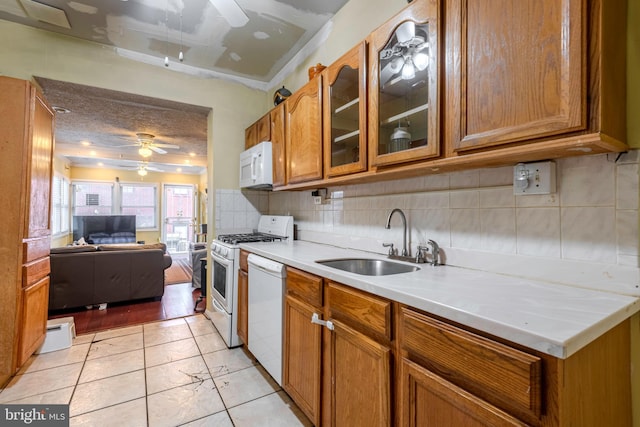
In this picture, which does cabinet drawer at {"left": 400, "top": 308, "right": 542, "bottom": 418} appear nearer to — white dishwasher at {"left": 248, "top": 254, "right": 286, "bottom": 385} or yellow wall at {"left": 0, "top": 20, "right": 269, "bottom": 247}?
white dishwasher at {"left": 248, "top": 254, "right": 286, "bottom": 385}

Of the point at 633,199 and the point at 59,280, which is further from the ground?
the point at 633,199

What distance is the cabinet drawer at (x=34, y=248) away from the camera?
1.92m

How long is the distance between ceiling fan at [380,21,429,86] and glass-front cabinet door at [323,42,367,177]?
0.13 meters

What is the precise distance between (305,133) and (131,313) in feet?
9.86

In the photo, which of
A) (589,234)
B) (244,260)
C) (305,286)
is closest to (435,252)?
(589,234)

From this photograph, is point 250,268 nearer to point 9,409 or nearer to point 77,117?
point 9,409

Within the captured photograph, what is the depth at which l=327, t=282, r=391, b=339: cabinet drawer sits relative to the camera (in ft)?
3.34

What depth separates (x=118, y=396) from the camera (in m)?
1.75

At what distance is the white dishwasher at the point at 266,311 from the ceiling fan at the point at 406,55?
1.19 meters

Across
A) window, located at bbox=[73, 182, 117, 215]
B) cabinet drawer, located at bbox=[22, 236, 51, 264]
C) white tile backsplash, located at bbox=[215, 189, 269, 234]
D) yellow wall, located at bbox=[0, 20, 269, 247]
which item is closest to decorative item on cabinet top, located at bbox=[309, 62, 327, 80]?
yellow wall, located at bbox=[0, 20, 269, 247]

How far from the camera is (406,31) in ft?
4.23

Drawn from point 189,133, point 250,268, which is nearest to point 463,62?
point 250,268

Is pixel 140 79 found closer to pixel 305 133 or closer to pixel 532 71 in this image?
pixel 305 133

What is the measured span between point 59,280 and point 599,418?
4.53 m
